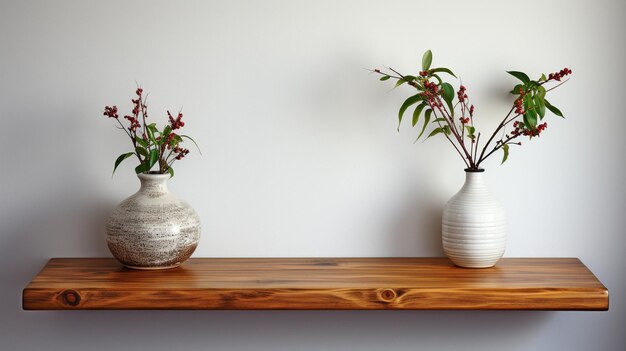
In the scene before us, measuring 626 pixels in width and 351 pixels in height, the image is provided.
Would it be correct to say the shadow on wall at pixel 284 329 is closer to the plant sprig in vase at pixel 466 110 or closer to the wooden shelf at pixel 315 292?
the wooden shelf at pixel 315 292

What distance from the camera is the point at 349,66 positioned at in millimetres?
1853

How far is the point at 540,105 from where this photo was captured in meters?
1.73

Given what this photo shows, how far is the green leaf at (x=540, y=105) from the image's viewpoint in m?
1.73

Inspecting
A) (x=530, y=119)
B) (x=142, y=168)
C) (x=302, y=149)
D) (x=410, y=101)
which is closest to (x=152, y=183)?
(x=142, y=168)

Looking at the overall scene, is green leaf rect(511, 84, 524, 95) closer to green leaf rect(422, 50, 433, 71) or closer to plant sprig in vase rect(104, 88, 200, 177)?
green leaf rect(422, 50, 433, 71)

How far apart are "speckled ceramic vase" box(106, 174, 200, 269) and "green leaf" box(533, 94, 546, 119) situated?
87cm

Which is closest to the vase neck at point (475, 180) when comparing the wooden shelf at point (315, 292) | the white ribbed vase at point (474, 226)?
the white ribbed vase at point (474, 226)

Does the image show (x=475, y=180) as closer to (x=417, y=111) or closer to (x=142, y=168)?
(x=417, y=111)

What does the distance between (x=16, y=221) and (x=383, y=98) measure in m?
1.01

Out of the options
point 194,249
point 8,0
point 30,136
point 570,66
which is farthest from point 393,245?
point 8,0

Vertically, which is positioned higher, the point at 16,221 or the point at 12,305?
the point at 16,221

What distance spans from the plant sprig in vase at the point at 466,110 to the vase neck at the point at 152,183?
59 centimetres

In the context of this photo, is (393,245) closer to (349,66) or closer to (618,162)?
(349,66)

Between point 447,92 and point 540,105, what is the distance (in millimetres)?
226
